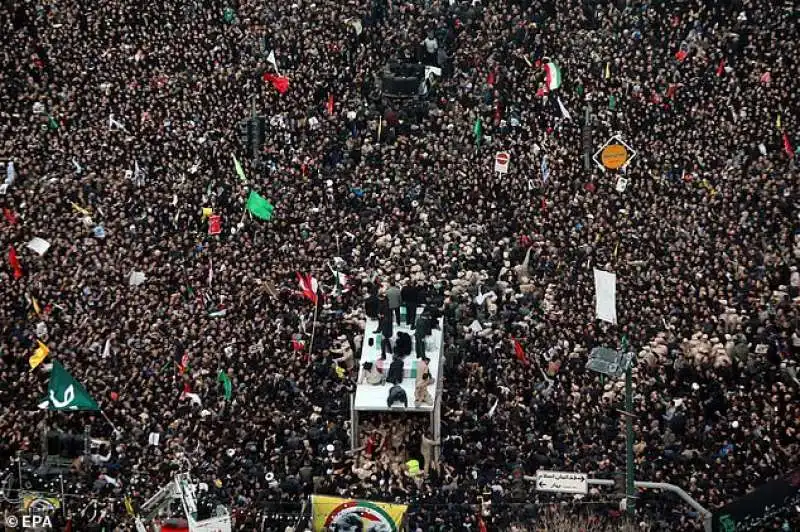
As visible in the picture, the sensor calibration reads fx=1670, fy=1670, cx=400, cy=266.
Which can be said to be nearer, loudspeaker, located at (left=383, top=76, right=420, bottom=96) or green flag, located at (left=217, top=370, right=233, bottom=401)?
green flag, located at (left=217, top=370, right=233, bottom=401)

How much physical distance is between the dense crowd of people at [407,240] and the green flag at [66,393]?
6.99ft

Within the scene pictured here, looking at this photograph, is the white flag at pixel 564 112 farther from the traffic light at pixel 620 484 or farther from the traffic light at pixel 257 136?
the traffic light at pixel 620 484

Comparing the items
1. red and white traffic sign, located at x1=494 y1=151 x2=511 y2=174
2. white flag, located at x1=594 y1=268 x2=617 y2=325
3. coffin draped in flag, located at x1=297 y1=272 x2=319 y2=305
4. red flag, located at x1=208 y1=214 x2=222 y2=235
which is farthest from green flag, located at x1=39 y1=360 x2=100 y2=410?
red and white traffic sign, located at x1=494 y1=151 x2=511 y2=174

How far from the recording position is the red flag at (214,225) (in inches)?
2283

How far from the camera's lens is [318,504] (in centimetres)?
4388

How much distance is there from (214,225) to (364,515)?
683 inches

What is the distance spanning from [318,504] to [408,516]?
2.39 m

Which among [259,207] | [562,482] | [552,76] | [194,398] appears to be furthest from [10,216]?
[562,482]

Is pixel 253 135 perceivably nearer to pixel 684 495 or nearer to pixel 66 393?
pixel 66 393

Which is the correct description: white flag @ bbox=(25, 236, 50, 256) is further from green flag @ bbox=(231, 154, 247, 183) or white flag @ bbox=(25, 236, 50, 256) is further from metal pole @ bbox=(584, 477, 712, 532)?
metal pole @ bbox=(584, 477, 712, 532)

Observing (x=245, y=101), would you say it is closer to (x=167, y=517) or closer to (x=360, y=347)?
(x=360, y=347)

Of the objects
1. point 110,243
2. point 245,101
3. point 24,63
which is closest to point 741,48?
point 245,101

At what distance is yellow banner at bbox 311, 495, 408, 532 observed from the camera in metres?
43.5

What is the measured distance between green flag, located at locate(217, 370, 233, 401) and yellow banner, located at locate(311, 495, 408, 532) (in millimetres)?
7460
